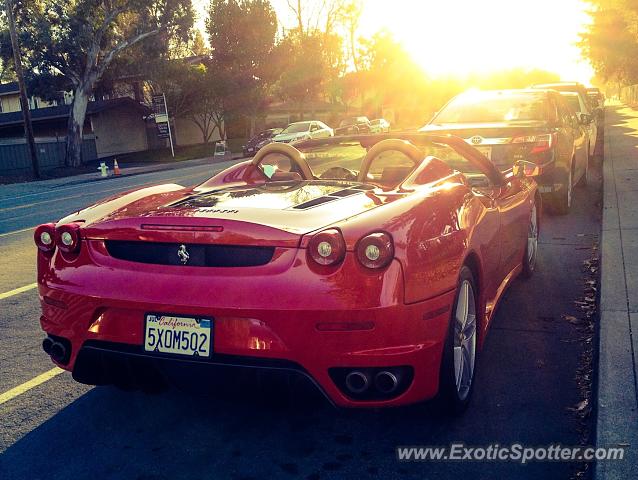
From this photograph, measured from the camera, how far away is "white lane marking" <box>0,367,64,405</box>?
13.1 feet

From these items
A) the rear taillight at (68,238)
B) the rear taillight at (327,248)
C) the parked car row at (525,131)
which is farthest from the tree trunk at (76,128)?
the rear taillight at (327,248)

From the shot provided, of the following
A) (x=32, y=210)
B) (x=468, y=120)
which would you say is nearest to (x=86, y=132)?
(x=32, y=210)

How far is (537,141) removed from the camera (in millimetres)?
8234

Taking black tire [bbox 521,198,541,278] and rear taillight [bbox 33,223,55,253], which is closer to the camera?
rear taillight [bbox 33,223,55,253]

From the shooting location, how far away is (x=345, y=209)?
333cm

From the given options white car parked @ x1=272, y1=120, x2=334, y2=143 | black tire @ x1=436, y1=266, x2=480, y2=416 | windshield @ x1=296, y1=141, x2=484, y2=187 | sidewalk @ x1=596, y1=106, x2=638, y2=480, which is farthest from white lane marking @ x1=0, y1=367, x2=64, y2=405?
white car parked @ x1=272, y1=120, x2=334, y2=143

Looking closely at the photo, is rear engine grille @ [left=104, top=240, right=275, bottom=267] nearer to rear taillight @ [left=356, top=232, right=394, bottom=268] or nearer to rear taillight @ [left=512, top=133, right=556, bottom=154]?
rear taillight @ [left=356, top=232, right=394, bottom=268]

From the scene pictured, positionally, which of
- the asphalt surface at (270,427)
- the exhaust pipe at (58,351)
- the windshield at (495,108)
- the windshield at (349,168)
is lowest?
the asphalt surface at (270,427)

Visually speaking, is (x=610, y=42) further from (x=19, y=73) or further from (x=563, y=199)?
(x=563, y=199)

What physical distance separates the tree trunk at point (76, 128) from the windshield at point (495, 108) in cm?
2724

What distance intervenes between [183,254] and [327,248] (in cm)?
68

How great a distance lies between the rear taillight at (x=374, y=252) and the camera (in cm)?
291

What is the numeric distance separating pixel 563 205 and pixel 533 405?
621 cm

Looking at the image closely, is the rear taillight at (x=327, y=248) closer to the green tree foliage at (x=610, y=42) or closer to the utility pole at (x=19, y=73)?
the utility pole at (x=19, y=73)
